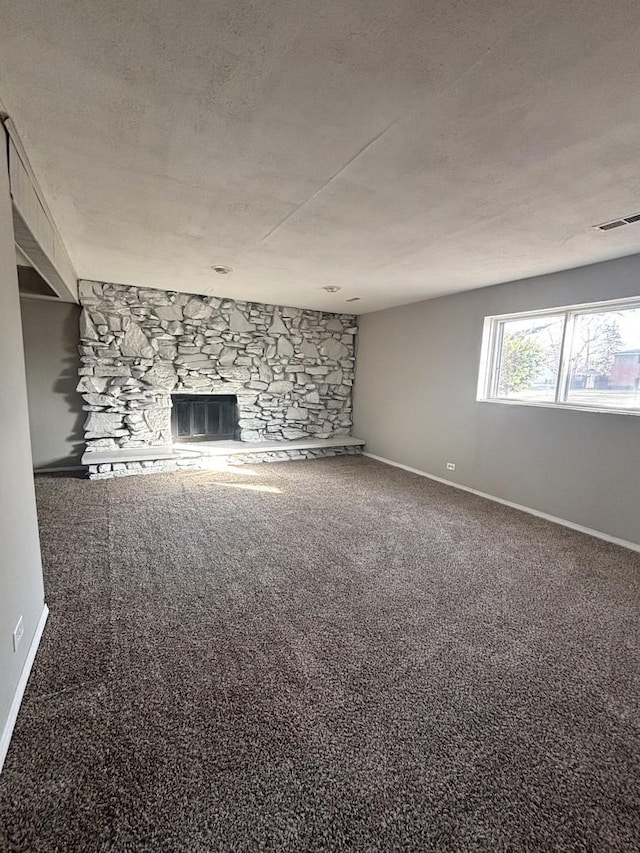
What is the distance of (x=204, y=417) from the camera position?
18.7 feet

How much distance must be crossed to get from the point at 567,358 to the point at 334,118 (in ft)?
10.2

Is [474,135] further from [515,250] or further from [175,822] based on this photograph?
[175,822]

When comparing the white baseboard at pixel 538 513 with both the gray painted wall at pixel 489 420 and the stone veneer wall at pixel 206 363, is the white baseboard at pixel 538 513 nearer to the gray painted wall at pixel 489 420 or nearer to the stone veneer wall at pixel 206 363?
the gray painted wall at pixel 489 420

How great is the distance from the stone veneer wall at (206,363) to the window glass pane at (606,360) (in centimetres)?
341

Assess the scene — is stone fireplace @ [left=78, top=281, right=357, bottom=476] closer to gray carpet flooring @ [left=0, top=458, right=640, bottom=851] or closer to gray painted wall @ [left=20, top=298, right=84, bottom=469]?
gray painted wall @ [left=20, top=298, right=84, bottom=469]

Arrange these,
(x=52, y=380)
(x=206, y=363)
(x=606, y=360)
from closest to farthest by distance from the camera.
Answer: (x=606, y=360)
(x=52, y=380)
(x=206, y=363)

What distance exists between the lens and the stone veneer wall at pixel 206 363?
15.7ft

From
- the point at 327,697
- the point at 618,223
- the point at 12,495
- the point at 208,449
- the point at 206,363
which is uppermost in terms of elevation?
the point at 618,223

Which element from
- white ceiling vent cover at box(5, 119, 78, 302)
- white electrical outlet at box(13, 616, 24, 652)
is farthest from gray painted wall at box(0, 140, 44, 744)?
white ceiling vent cover at box(5, 119, 78, 302)

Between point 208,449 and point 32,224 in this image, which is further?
point 208,449

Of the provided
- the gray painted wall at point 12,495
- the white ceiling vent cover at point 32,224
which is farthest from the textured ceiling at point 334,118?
the gray painted wall at point 12,495

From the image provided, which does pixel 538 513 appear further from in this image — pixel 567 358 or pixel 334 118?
pixel 334 118

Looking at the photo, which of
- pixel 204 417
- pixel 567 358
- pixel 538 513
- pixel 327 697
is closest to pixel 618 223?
pixel 567 358

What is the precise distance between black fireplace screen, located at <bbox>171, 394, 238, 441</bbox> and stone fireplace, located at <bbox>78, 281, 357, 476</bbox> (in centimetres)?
1
